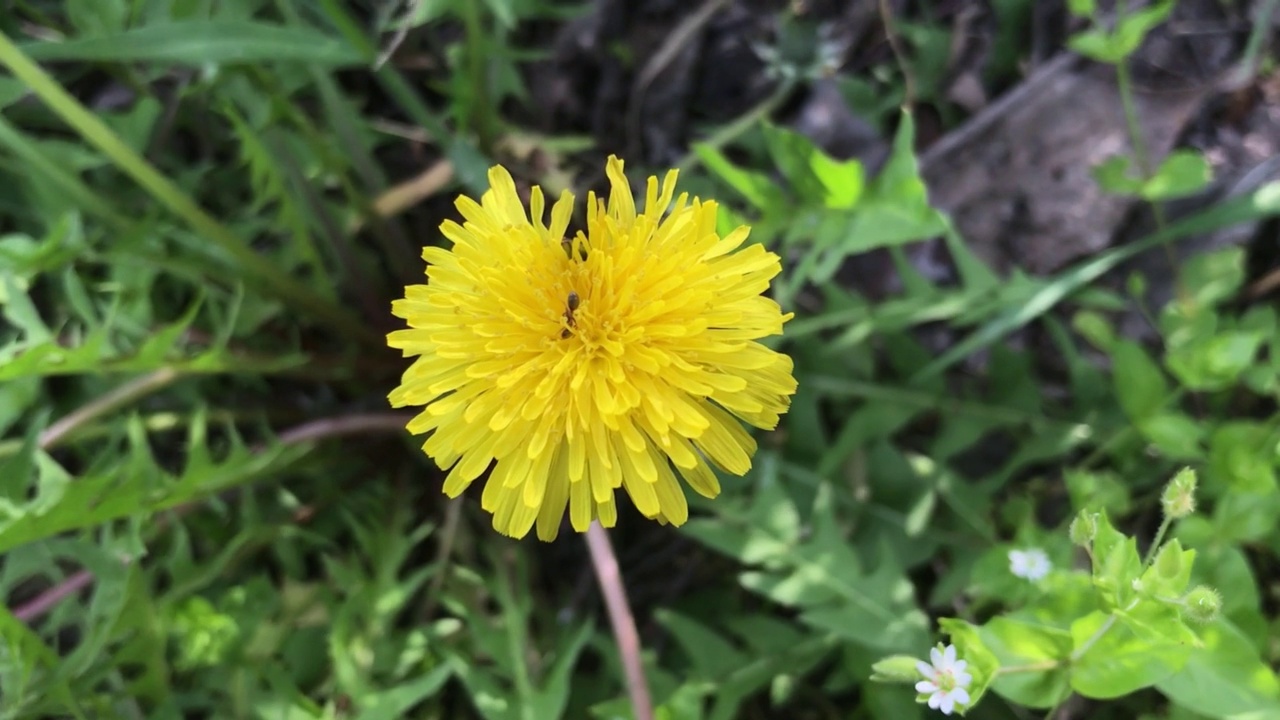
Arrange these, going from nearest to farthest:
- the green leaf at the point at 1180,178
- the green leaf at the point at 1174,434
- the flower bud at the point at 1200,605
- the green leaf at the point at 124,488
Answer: the flower bud at the point at 1200,605 < the green leaf at the point at 124,488 < the green leaf at the point at 1174,434 < the green leaf at the point at 1180,178

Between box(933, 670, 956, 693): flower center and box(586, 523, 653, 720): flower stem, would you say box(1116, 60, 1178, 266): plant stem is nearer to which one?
box(933, 670, 956, 693): flower center

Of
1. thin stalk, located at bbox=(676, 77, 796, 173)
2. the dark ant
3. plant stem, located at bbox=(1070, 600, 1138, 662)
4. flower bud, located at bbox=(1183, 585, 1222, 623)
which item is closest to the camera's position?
flower bud, located at bbox=(1183, 585, 1222, 623)

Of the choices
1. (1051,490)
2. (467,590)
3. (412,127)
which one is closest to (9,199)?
(412,127)

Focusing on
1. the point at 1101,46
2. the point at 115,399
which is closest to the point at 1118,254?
the point at 1101,46

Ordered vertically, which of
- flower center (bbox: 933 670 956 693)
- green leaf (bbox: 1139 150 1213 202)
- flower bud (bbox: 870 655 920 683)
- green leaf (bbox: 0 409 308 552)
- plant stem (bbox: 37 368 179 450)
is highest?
green leaf (bbox: 1139 150 1213 202)

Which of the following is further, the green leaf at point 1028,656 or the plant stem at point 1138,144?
the plant stem at point 1138,144

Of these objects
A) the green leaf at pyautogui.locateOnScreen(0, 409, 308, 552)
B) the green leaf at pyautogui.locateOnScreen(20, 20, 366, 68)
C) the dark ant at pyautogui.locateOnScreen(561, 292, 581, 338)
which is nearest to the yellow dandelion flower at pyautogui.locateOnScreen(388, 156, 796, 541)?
the dark ant at pyautogui.locateOnScreen(561, 292, 581, 338)

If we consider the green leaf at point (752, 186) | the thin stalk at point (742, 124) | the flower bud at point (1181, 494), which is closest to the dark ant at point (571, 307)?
the green leaf at point (752, 186)

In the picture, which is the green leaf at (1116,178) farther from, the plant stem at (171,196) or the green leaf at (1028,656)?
the plant stem at (171,196)
